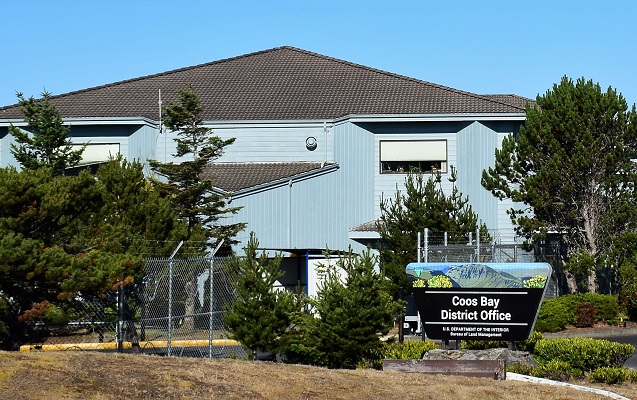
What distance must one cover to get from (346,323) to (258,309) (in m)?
1.90

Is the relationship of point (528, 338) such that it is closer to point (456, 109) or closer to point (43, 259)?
point (43, 259)

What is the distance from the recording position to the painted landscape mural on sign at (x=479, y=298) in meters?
21.1

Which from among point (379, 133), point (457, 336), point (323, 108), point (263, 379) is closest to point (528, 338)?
point (457, 336)

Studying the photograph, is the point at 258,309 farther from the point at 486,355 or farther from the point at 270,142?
the point at 270,142

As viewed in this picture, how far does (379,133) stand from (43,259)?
23.6m

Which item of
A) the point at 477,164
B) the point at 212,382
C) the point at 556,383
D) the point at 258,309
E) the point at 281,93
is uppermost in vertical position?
the point at 281,93

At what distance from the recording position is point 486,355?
68.8 ft

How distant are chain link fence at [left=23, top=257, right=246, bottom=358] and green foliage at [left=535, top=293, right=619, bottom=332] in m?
9.96

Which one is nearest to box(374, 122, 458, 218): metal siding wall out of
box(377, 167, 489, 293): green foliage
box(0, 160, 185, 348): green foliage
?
box(377, 167, 489, 293): green foliage

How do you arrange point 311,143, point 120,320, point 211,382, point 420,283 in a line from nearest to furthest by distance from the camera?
point 211,382 < point 120,320 < point 420,283 < point 311,143

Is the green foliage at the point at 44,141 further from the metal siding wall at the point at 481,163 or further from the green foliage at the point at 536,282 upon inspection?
the green foliage at the point at 536,282

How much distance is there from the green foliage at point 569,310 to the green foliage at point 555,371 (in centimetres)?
1133

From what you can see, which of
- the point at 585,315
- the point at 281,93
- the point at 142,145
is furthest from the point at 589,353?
the point at 281,93

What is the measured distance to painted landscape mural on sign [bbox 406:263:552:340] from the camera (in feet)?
69.2
